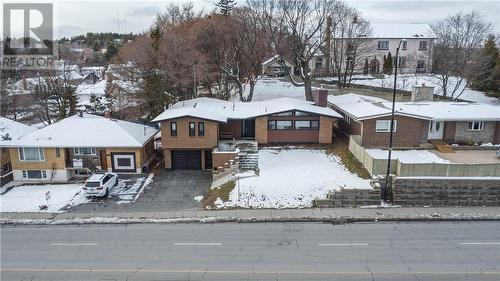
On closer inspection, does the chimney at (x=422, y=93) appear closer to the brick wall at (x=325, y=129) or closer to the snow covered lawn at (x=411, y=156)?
the snow covered lawn at (x=411, y=156)

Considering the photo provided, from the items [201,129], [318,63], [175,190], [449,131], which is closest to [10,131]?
[201,129]

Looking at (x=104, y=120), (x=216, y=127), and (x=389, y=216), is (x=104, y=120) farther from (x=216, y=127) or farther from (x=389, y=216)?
(x=389, y=216)

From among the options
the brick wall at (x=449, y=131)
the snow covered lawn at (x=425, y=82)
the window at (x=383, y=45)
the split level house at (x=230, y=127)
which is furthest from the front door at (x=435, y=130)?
the window at (x=383, y=45)

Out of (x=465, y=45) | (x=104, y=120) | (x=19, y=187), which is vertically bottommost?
(x=19, y=187)

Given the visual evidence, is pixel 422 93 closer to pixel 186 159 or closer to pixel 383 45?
pixel 186 159

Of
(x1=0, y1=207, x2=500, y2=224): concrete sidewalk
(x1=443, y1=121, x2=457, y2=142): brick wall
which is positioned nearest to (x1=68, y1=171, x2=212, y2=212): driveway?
(x1=0, y1=207, x2=500, y2=224): concrete sidewalk

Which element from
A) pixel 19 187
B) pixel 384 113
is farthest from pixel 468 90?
pixel 19 187
